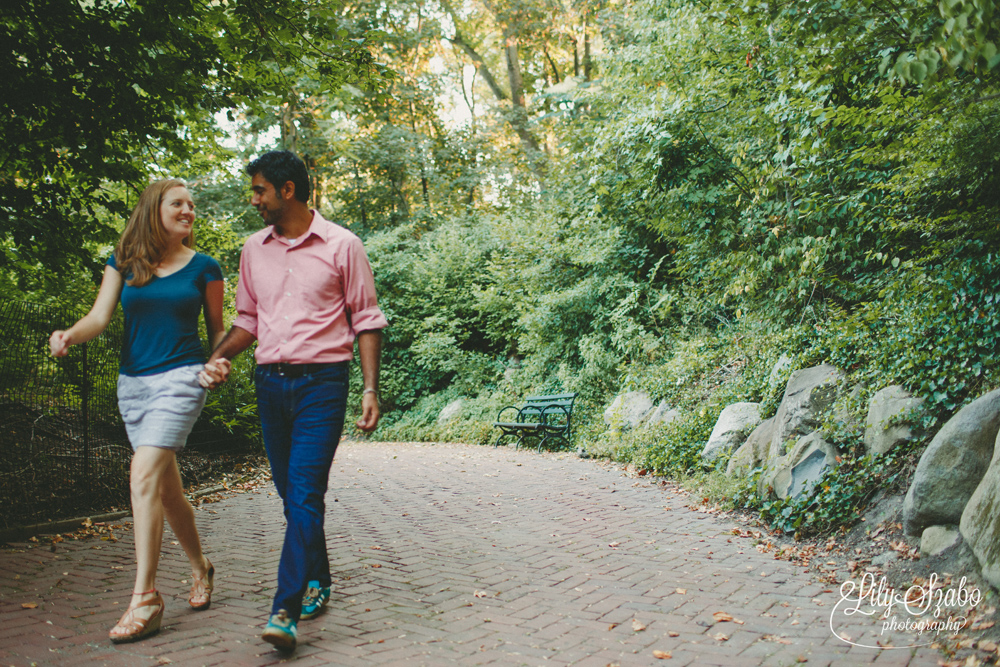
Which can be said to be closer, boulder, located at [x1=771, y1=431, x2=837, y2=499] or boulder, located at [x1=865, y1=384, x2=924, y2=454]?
boulder, located at [x1=865, y1=384, x2=924, y2=454]

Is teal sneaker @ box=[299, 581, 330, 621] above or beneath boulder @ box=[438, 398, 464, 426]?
above

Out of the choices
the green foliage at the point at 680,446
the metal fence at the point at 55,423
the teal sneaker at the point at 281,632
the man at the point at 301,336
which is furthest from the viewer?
the green foliage at the point at 680,446

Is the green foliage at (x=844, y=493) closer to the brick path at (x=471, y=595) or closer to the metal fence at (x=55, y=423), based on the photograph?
the brick path at (x=471, y=595)

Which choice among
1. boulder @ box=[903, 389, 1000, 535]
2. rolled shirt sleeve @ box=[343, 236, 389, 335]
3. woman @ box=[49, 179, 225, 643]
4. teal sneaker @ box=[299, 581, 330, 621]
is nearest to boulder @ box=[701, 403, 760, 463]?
boulder @ box=[903, 389, 1000, 535]

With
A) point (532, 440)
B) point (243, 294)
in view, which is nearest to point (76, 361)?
point (243, 294)

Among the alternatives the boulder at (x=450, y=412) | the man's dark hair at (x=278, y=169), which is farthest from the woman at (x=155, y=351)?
the boulder at (x=450, y=412)

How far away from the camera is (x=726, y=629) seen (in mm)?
3316

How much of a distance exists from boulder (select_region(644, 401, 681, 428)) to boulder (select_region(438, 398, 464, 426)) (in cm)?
656

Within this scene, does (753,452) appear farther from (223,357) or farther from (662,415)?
(223,357)

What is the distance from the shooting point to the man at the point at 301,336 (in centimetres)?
307

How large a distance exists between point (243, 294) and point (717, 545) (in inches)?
148

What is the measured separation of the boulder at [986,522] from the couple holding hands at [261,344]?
9.98 feet

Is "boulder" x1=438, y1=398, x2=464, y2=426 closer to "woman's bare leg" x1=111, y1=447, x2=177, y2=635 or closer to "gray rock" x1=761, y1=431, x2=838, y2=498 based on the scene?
"gray rock" x1=761, y1=431, x2=838, y2=498

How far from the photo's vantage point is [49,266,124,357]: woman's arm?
2.98 m
